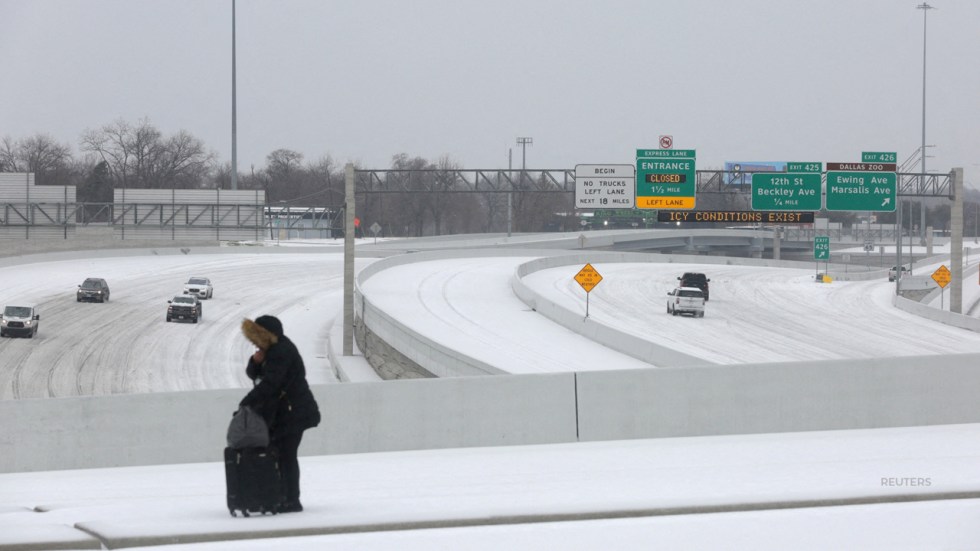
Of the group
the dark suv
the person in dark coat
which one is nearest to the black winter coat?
the person in dark coat

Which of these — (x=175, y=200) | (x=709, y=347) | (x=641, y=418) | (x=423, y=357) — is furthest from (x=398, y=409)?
(x=175, y=200)

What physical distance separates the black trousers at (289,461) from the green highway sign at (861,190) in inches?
1538

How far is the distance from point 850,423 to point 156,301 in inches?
2145

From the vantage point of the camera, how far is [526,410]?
14.5m

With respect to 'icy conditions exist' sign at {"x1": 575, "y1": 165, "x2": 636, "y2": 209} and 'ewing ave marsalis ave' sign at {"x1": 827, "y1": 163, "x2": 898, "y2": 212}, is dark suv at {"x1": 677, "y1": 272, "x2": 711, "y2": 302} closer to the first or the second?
'ewing ave marsalis ave' sign at {"x1": 827, "y1": 163, "x2": 898, "y2": 212}

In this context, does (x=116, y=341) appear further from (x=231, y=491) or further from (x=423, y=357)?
(x=231, y=491)

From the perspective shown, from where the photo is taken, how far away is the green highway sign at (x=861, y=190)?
4484 centimetres

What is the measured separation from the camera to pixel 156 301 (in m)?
64.2

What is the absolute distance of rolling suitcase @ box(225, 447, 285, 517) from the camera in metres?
8.62

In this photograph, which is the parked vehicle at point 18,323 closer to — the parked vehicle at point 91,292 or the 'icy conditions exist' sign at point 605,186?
the parked vehicle at point 91,292

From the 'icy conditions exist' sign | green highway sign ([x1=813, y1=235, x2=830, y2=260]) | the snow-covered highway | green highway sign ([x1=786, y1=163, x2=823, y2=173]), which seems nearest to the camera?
the snow-covered highway

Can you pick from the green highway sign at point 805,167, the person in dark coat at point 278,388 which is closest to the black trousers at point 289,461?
the person in dark coat at point 278,388

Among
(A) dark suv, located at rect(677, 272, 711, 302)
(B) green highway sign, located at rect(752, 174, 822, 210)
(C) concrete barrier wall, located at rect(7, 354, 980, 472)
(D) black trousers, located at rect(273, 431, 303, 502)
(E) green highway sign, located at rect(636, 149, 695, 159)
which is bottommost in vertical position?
(A) dark suv, located at rect(677, 272, 711, 302)

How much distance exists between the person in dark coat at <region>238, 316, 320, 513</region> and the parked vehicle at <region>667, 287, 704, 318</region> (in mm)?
48889
